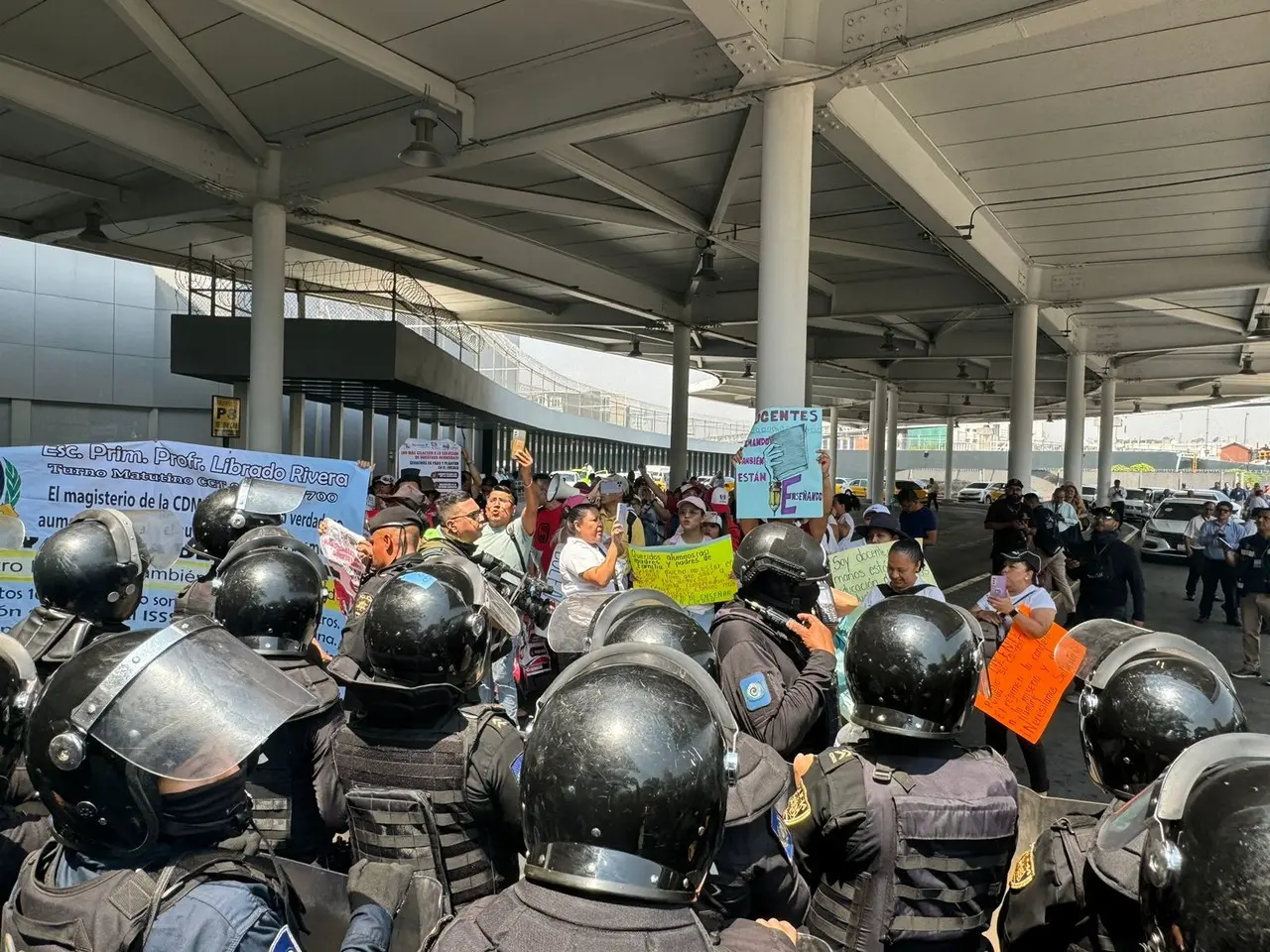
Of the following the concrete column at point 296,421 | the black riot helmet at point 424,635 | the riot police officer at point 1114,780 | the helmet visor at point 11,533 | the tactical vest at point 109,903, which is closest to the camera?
the tactical vest at point 109,903

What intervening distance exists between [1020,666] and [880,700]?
171 cm

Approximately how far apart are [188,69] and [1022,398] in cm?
1525

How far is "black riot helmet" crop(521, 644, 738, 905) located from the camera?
4.61 ft

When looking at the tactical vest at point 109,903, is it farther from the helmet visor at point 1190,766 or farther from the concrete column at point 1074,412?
the concrete column at point 1074,412

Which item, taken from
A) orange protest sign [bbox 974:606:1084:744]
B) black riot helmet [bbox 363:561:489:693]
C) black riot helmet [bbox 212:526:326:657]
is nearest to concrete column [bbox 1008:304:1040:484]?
orange protest sign [bbox 974:606:1084:744]

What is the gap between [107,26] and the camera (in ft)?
25.7

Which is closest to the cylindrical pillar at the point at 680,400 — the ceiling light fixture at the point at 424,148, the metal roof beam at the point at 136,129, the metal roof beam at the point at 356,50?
the metal roof beam at the point at 136,129

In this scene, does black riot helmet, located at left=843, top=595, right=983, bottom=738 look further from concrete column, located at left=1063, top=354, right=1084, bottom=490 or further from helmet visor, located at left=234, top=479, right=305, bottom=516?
concrete column, located at left=1063, top=354, right=1084, bottom=490

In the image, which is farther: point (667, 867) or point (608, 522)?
point (608, 522)

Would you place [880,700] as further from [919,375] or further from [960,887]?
[919,375]

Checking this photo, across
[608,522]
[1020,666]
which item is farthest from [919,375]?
[1020,666]

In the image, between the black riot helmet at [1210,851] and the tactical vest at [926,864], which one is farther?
the tactical vest at [926,864]

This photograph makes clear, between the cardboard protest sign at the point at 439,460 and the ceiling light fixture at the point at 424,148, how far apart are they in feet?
10.9

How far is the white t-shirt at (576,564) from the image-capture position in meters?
5.64
